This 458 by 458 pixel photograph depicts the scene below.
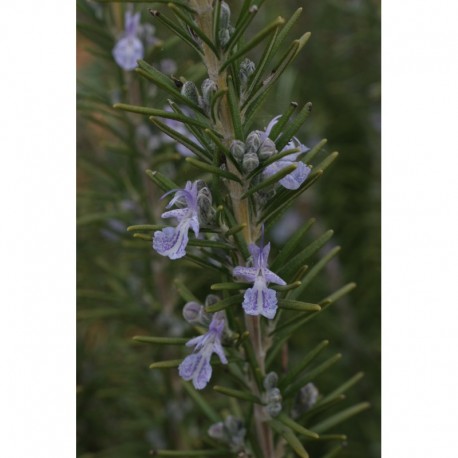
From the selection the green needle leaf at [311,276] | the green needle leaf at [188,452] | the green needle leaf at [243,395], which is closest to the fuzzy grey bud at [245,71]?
the green needle leaf at [311,276]

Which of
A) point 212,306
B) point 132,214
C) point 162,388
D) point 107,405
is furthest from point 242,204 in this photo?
point 107,405

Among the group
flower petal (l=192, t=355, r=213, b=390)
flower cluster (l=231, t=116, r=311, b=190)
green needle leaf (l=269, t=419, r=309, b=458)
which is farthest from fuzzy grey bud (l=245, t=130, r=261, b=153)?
green needle leaf (l=269, t=419, r=309, b=458)

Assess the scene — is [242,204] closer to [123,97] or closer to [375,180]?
[123,97]

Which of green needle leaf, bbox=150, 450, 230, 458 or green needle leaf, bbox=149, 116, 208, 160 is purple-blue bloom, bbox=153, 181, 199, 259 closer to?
green needle leaf, bbox=149, 116, 208, 160

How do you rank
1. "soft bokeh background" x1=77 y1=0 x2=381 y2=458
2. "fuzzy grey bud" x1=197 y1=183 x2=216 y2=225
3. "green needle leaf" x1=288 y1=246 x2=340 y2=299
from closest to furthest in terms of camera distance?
"fuzzy grey bud" x1=197 y1=183 x2=216 y2=225, "green needle leaf" x1=288 y1=246 x2=340 y2=299, "soft bokeh background" x1=77 y1=0 x2=381 y2=458

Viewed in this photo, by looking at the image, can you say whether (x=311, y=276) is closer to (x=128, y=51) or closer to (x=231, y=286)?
(x=231, y=286)

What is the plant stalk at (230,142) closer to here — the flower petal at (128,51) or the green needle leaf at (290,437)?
the green needle leaf at (290,437)
